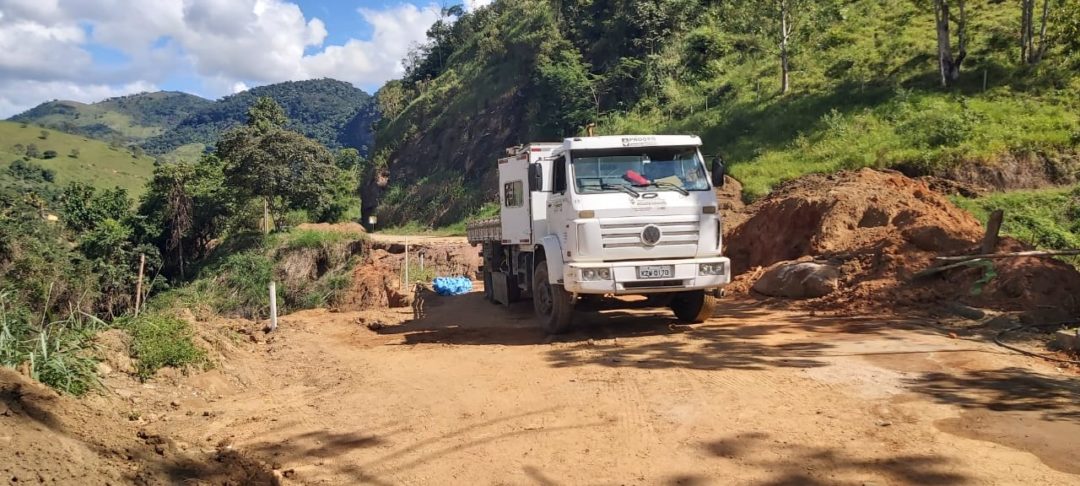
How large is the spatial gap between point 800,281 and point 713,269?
12.8 ft

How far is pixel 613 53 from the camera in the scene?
145 ft

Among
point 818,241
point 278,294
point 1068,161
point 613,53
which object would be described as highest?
point 613,53

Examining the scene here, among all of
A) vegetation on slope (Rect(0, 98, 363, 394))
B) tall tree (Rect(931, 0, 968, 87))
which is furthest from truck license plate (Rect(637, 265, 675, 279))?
vegetation on slope (Rect(0, 98, 363, 394))

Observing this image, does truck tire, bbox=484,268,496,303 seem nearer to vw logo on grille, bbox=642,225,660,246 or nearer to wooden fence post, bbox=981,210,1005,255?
vw logo on grille, bbox=642,225,660,246

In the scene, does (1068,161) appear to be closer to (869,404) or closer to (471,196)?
(869,404)

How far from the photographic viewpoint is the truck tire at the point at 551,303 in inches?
397

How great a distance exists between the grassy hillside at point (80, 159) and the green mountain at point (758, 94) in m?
53.8

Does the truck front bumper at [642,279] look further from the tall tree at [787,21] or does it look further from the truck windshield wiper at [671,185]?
the tall tree at [787,21]

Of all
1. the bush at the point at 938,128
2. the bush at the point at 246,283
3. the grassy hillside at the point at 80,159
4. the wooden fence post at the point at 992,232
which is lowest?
the bush at the point at 246,283

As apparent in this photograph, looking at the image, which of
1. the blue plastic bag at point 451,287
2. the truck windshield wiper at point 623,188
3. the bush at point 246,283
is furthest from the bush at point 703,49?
the truck windshield wiper at point 623,188

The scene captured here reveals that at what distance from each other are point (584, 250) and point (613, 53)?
3703cm

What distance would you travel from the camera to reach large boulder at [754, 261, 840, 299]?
12336 millimetres

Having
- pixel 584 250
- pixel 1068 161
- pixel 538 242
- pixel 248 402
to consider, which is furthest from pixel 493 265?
pixel 1068 161

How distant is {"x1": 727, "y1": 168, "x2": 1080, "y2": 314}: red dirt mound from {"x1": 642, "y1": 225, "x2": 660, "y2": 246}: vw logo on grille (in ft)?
12.9
